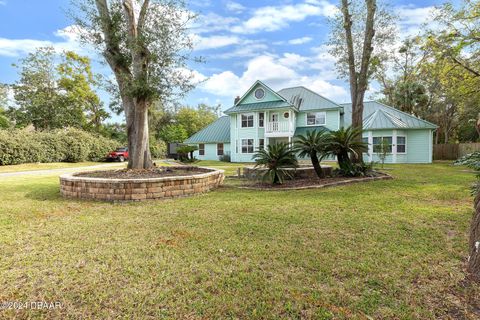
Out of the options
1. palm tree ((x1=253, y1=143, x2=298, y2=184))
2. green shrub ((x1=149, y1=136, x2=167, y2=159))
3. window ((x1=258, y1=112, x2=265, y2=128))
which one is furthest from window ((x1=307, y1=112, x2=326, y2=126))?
green shrub ((x1=149, y1=136, x2=167, y2=159))

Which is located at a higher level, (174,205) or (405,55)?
(405,55)

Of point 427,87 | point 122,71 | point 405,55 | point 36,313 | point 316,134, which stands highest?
point 405,55

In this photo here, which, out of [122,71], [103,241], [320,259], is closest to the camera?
[320,259]

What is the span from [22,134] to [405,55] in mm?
34394

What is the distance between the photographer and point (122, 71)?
847 cm

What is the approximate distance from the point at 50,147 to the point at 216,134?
14640mm

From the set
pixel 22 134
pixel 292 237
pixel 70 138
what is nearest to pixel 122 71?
pixel 292 237

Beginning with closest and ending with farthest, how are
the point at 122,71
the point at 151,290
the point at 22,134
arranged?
the point at 151,290, the point at 122,71, the point at 22,134

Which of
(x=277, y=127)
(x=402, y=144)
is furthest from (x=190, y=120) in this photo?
(x=402, y=144)

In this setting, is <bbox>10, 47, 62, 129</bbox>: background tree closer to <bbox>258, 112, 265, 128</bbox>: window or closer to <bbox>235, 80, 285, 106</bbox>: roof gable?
<bbox>235, 80, 285, 106</bbox>: roof gable

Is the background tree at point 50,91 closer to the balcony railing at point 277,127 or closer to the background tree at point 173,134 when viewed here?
the background tree at point 173,134

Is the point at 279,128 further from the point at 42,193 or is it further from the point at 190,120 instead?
the point at 190,120

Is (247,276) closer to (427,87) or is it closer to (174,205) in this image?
(174,205)

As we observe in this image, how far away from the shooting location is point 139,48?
7641mm
